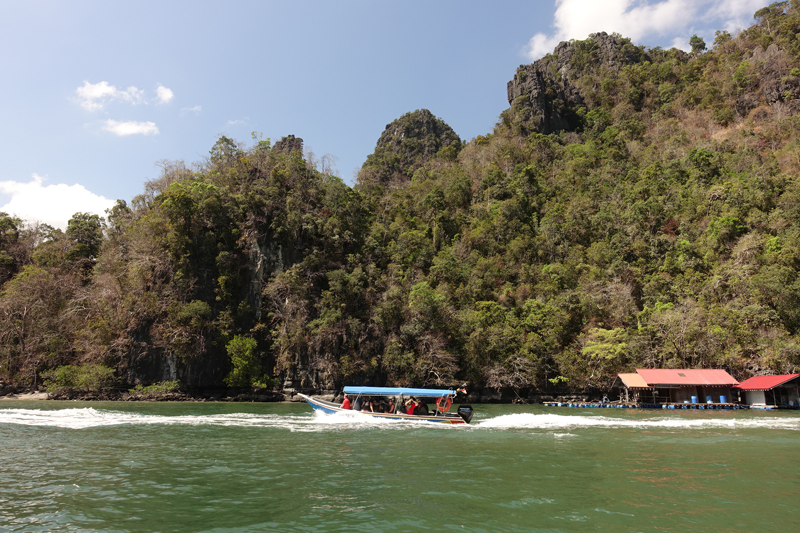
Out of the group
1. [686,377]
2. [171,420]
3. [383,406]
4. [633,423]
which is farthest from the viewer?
[686,377]

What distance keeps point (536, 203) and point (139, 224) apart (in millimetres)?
42993

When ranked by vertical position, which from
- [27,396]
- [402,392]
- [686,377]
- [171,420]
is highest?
[686,377]

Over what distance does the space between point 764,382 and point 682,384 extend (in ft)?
15.9

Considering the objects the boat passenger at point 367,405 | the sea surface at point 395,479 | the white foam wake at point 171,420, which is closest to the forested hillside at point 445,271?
the white foam wake at point 171,420

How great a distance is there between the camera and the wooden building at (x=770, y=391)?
96.9 feet

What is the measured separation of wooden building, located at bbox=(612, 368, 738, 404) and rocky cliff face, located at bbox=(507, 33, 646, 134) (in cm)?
4649

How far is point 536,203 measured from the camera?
5466 centimetres

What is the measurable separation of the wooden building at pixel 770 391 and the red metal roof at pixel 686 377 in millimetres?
1018

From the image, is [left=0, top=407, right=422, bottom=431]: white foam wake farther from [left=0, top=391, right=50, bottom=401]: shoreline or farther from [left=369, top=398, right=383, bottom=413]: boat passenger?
[left=0, top=391, right=50, bottom=401]: shoreline

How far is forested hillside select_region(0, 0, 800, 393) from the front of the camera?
36.1 m

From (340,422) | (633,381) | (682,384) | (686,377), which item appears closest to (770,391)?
(686,377)

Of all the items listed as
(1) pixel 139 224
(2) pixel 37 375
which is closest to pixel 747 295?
(1) pixel 139 224

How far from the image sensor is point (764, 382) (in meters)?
29.8

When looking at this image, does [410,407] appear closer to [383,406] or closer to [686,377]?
[383,406]
